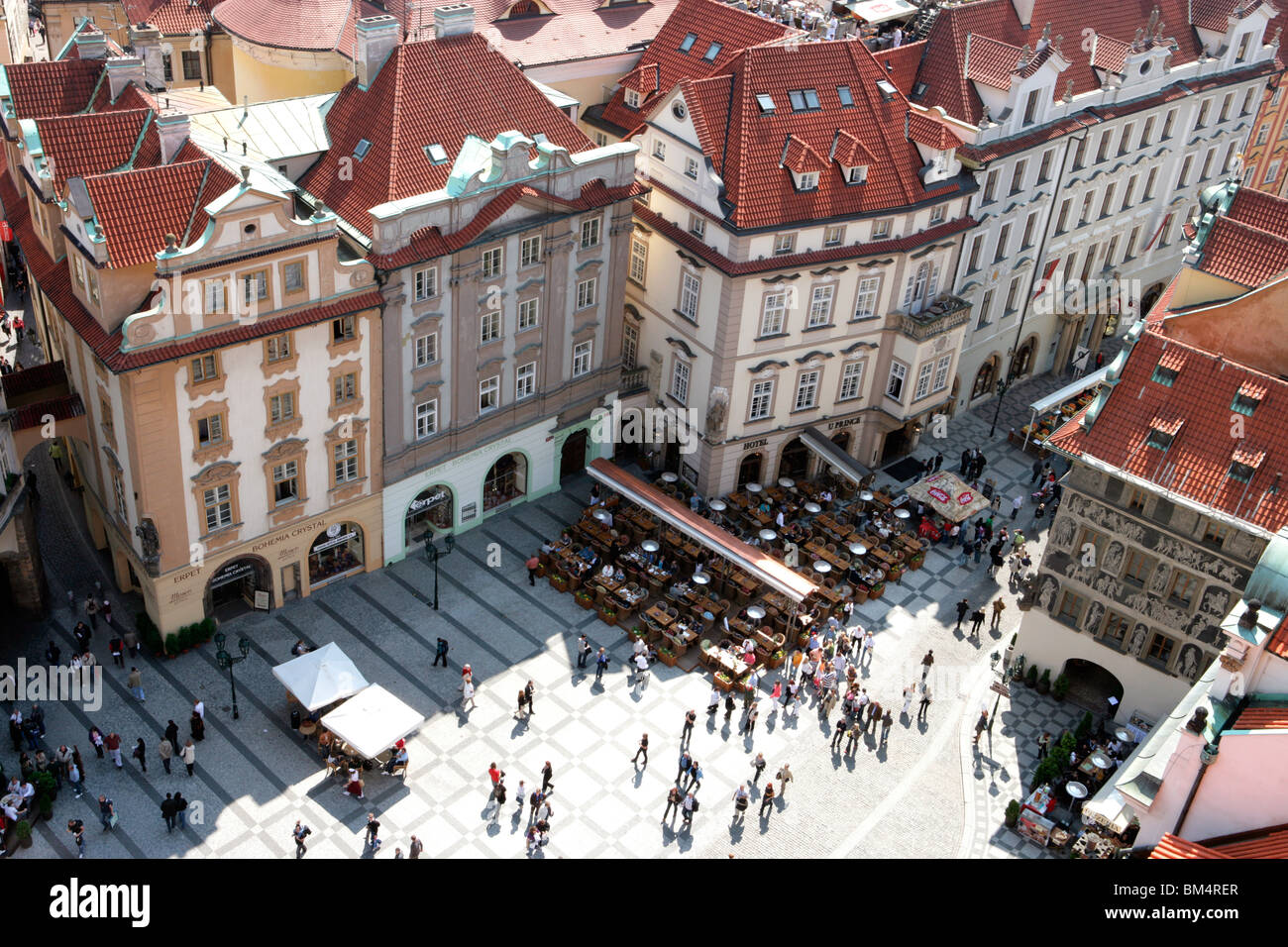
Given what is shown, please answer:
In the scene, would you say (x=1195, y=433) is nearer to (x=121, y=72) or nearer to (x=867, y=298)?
(x=867, y=298)

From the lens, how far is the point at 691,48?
76.1m

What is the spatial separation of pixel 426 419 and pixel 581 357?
1043 centimetres

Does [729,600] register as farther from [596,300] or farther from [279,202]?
[279,202]

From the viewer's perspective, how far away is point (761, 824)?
55.4 meters

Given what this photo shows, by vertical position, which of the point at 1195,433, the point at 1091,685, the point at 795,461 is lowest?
the point at 1091,685

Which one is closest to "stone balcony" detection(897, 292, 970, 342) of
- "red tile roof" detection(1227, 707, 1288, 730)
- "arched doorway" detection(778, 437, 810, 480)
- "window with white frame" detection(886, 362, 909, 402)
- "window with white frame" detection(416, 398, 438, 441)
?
"window with white frame" detection(886, 362, 909, 402)

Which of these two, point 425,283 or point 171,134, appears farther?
point 425,283

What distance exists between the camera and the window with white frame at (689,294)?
229 ft

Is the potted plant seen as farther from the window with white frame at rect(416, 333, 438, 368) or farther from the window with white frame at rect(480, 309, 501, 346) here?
the window with white frame at rect(416, 333, 438, 368)

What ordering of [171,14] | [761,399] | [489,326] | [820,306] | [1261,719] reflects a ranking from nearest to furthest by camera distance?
[1261,719] → [489,326] → [820,306] → [761,399] → [171,14]

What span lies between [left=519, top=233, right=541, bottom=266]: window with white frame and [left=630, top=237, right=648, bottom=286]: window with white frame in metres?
9.02

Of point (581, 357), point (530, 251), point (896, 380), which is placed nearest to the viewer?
point (530, 251)

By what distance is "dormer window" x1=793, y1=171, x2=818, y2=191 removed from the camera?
67125 millimetres

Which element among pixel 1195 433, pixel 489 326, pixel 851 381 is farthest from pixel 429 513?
pixel 1195 433
